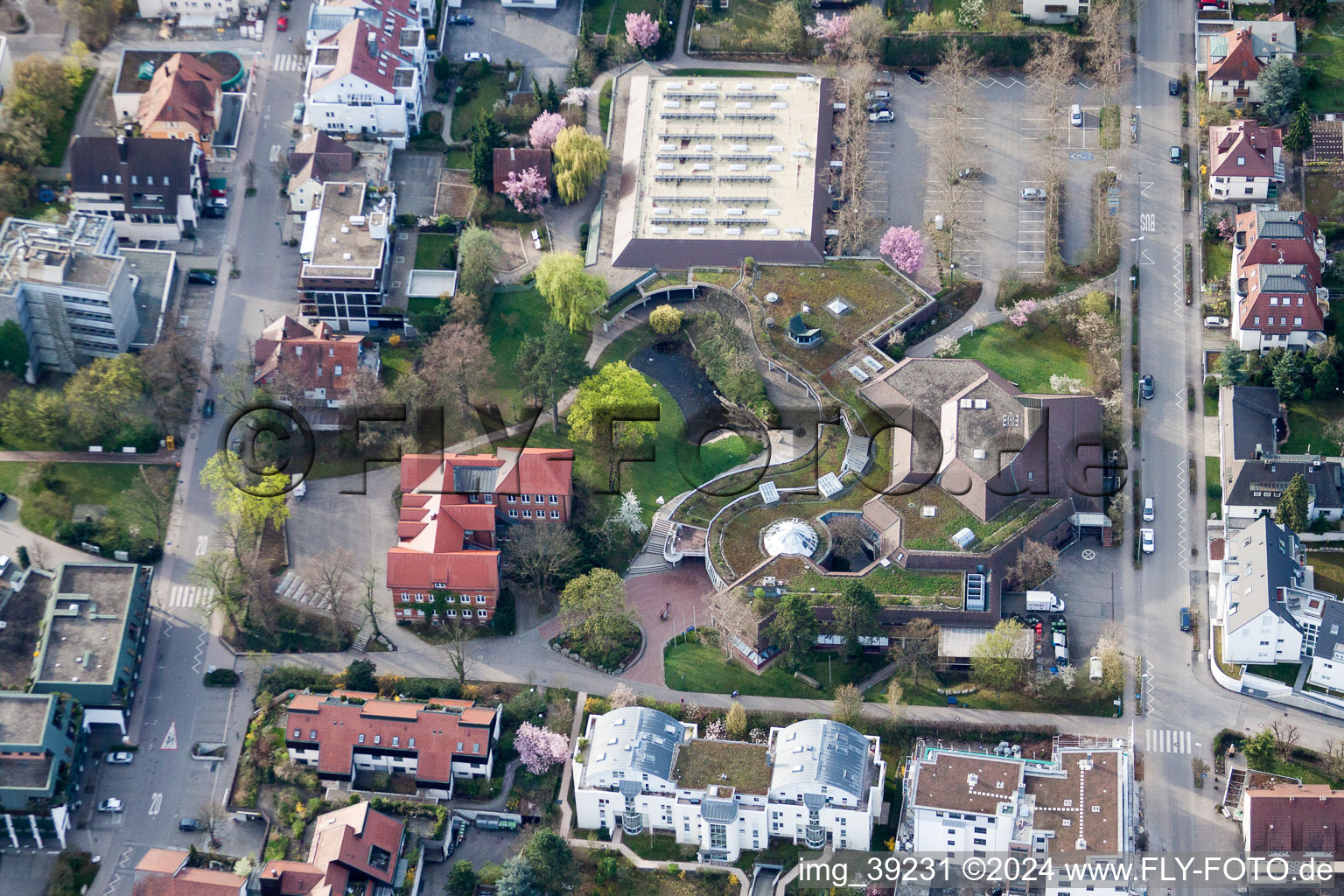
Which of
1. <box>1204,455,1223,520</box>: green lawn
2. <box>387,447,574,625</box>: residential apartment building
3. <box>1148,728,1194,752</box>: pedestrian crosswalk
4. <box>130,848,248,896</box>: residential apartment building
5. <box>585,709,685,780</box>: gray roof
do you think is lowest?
<box>130,848,248,896</box>: residential apartment building

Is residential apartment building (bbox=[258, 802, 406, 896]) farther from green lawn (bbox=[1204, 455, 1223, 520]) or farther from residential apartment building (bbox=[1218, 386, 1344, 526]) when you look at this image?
residential apartment building (bbox=[1218, 386, 1344, 526])

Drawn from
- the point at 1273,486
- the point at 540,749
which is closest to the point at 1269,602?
the point at 1273,486

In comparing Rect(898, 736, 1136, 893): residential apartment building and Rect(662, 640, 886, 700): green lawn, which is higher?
Rect(662, 640, 886, 700): green lawn

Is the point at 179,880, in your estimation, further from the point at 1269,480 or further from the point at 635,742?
the point at 1269,480

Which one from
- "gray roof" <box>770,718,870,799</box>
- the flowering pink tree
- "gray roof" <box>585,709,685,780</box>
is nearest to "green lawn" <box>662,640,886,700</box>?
"gray roof" <box>585,709,685,780</box>

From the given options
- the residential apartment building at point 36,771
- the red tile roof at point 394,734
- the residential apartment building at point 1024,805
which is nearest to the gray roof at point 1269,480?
the residential apartment building at point 1024,805

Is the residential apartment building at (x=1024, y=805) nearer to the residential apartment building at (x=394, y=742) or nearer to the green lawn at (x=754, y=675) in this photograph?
the green lawn at (x=754, y=675)
